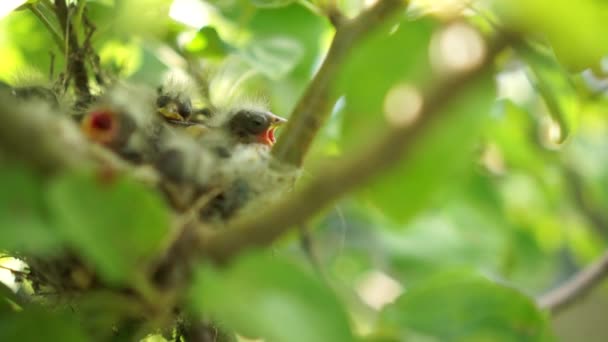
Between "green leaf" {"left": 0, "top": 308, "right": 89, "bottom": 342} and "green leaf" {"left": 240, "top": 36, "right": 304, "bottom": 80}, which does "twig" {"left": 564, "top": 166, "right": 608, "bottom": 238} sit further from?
"green leaf" {"left": 0, "top": 308, "right": 89, "bottom": 342}

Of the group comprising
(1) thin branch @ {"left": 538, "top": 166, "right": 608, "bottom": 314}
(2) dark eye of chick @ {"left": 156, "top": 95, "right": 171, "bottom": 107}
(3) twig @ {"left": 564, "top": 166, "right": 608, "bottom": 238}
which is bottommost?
(3) twig @ {"left": 564, "top": 166, "right": 608, "bottom": 238}

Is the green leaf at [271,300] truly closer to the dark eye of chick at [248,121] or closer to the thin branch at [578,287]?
the dark eye of chick at [248,121]

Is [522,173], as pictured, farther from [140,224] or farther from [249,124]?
[140,224]

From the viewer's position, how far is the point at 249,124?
4.67 feet

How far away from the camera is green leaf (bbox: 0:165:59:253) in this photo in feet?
1.77

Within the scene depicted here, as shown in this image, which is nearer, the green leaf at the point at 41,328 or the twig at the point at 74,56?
the green leaf at the point at 41,328

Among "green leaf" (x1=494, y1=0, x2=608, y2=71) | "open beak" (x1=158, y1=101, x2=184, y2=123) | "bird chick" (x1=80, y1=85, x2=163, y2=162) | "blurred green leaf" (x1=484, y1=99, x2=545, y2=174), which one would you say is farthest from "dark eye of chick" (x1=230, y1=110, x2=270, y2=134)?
"green leaf" (x1=494, y1=0, x2=608, y2=71)

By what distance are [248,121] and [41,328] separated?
2.68 feet

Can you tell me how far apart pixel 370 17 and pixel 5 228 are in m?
0.53

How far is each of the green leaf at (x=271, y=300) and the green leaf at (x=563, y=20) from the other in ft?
0.74

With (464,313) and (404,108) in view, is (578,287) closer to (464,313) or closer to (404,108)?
(464,313)

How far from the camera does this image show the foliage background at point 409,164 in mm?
524

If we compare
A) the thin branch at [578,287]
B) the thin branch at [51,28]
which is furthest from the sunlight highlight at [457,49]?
the thin branch at [578,287]

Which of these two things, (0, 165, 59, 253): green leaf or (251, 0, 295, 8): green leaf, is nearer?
(0, 165, 59, 253): green leaf
